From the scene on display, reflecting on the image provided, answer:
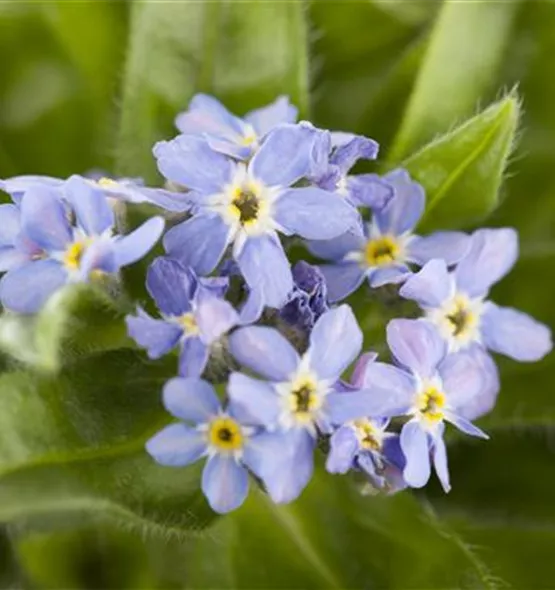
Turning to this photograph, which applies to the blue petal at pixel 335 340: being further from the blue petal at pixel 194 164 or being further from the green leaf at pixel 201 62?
the green leaf at pixel 201 62

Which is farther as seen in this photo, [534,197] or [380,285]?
[534,197]

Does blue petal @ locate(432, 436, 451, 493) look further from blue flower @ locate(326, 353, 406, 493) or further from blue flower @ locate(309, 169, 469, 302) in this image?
blue flower @ locate(309, 169, 469, 302)

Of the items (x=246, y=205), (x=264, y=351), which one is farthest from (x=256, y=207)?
(x=264, y=351)

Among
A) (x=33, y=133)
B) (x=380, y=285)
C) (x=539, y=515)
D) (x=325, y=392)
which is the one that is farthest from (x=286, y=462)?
(x=33, y=133)

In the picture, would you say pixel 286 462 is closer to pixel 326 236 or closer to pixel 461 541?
pixel 326 236

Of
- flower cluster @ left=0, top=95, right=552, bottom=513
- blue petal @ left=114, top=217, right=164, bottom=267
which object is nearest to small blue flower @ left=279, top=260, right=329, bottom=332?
flower cluster @ left=0, top=95, right=552, bottom=513

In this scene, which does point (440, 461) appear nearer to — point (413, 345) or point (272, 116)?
point (413, 345)
